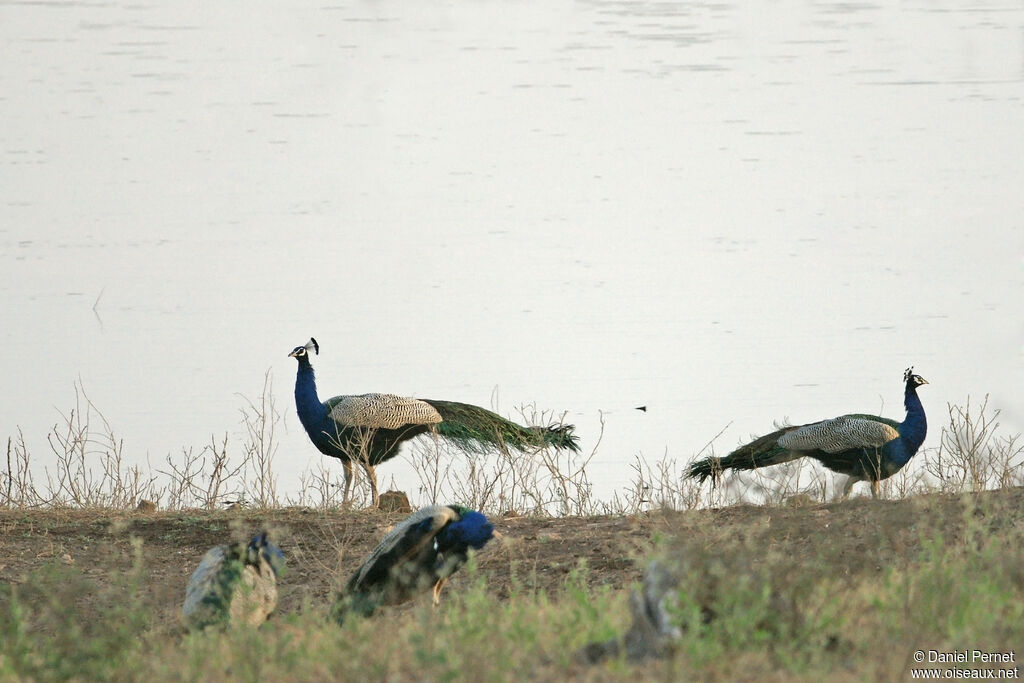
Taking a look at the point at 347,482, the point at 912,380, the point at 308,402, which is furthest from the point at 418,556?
the point at 912,380

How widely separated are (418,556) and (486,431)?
4367mm

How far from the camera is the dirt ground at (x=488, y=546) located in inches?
253

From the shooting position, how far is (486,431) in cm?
1048

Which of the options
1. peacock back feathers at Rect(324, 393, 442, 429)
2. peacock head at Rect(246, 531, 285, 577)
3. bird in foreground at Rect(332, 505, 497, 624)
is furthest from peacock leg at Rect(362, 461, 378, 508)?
peacock head at Rect(246, 531, 285, 577)

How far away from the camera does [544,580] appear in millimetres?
6793

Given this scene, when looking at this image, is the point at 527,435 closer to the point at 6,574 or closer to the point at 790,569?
the point at 6,574

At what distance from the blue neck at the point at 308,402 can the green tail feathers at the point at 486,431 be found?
3.15 ft

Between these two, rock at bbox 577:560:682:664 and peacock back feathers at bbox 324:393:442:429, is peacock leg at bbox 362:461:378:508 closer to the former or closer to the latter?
peacock back feathers at bbox 324:393:442:429

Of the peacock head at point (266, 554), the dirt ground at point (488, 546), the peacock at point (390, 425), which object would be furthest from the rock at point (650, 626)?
the peacock at point (390, 425)

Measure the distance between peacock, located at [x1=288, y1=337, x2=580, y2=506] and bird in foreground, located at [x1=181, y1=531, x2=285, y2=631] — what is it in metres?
4.06

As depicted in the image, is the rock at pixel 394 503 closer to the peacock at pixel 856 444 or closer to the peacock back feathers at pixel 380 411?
the peacock back feathers at pixel 380 411

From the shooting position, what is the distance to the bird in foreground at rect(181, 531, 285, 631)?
5.46m

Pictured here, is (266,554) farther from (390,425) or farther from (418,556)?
(390,425)

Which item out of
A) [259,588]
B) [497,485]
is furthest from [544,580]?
[497,485]
